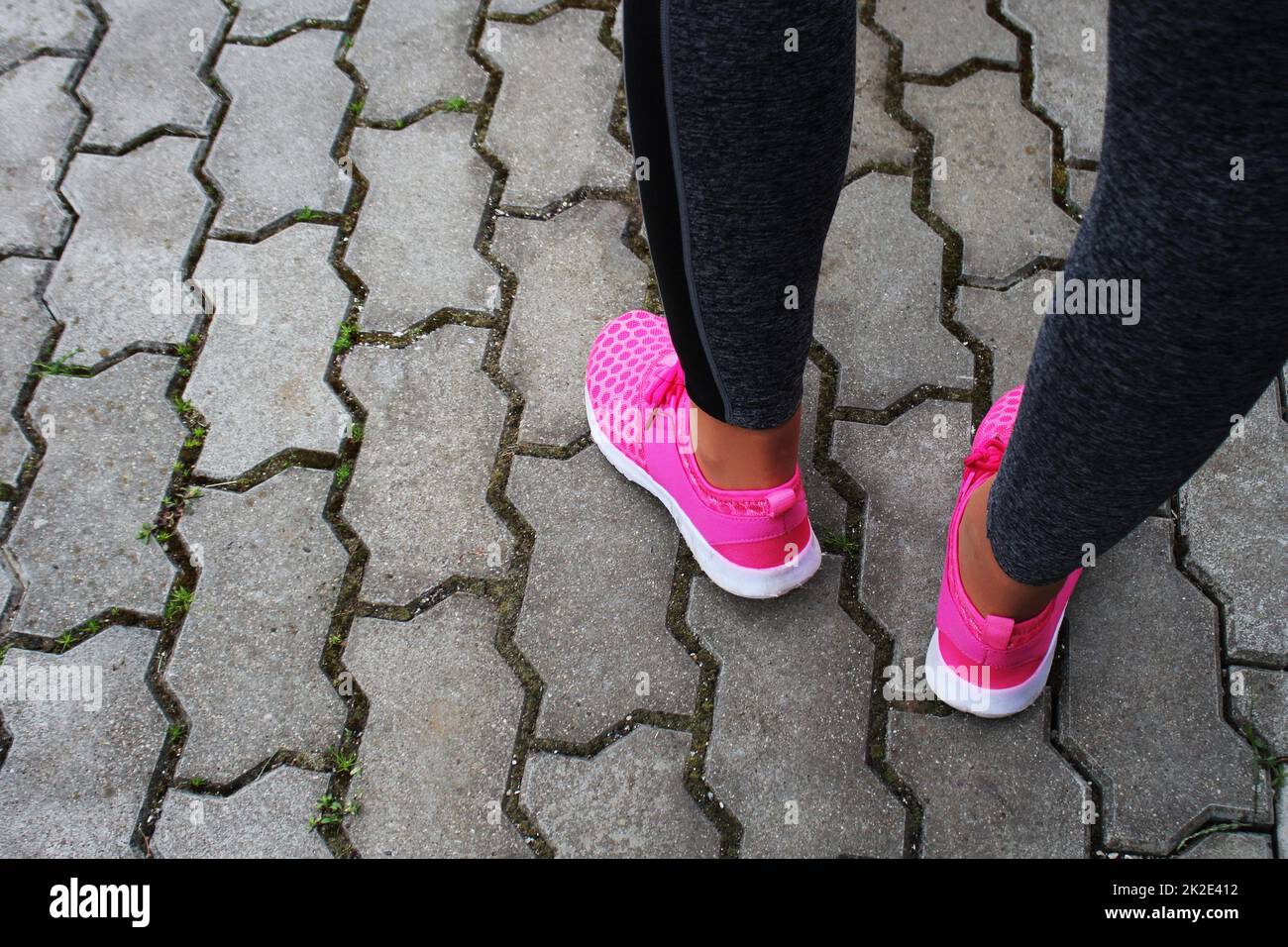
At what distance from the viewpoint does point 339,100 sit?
230 cm

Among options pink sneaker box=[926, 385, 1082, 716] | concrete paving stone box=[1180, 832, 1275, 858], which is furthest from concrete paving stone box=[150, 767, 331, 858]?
concrete paving stone box=[1180, 832, 1275, 858]

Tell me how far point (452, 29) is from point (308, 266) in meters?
0.74

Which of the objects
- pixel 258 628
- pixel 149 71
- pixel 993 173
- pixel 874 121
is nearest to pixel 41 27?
pixel 149 71

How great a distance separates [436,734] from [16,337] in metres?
1.21

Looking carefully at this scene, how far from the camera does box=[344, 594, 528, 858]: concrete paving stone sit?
157 centimetres

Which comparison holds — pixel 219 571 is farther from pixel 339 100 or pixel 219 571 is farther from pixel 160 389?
pixel 339 100

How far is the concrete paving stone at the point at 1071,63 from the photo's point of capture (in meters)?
2.22

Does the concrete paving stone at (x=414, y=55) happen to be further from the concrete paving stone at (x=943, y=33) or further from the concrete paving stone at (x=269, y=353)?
the concrete paving stone at (x=943, y=33)

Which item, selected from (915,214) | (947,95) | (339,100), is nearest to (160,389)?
(339,100)

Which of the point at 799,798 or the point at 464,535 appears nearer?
the point at 799,798

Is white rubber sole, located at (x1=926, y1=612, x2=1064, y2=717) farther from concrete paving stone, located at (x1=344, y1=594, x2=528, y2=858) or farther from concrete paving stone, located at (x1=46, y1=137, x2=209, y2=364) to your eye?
concrete paving stone, located at (x1=46, y1=137, x2=209, y2=364)

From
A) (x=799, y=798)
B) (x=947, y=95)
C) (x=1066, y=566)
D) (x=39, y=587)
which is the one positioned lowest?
(x=799, y=798)

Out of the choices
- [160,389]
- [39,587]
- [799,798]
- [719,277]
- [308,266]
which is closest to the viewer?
[719,277]

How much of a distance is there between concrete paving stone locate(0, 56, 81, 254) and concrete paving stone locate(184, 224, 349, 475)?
38 cm
